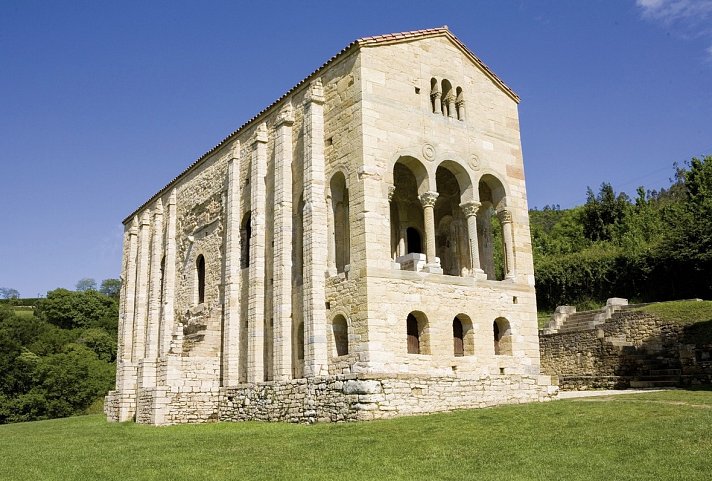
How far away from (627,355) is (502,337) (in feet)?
23.8

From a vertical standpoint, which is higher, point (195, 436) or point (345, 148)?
point (345, 148)

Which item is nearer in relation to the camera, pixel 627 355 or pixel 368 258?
pixel 368 258

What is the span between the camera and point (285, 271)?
19859 mm

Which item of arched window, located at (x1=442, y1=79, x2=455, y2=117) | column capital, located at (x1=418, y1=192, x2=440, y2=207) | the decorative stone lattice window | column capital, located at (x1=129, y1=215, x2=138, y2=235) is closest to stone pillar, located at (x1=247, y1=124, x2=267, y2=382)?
column capital, located at (x1=418, y1=192, x2=440, y2=207)

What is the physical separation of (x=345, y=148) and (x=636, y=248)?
91.7 feet

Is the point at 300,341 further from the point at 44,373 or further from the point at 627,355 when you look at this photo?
the point at 44,373

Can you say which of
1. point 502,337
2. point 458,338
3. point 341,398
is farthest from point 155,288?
point 502,337

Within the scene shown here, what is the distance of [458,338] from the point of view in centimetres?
1866

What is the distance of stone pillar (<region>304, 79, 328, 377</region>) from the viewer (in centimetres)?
1766

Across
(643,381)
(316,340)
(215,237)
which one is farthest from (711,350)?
(215,237)

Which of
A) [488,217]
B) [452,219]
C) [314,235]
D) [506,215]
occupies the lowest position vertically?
[314,235]

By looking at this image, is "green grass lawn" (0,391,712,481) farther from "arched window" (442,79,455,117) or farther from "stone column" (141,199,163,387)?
"stone column" (141,199,163,387)

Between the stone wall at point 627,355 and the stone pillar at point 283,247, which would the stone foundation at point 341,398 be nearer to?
the stone pillar at point 283,247

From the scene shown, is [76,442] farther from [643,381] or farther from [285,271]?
[643,381]
